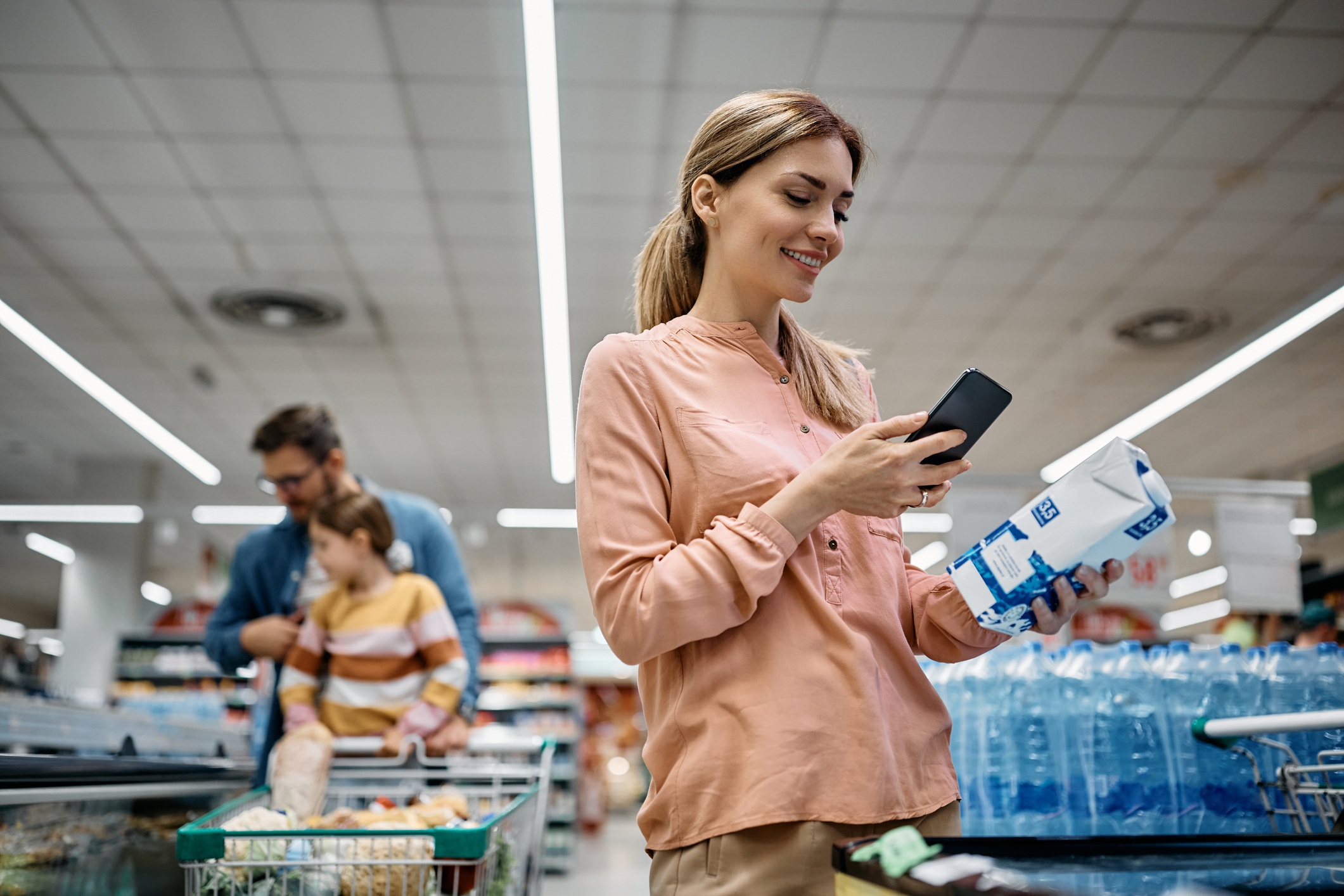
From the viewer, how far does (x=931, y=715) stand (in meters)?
1.25

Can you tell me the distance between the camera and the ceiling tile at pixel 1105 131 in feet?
17.4

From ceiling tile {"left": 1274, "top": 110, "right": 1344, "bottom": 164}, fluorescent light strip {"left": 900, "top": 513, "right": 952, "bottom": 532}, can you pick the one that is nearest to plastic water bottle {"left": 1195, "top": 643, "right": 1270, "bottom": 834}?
ceiling tile {"left": 1274, "top": 110, "right": 1344, "bottom": 164}

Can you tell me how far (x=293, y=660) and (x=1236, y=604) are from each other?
18.2 feet

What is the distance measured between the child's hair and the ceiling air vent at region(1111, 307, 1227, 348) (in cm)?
674

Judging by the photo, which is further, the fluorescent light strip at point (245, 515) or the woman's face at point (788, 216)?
the fluorescent light strip at point (245, 515)

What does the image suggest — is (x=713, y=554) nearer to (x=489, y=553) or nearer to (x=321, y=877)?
(x=321, y=877)

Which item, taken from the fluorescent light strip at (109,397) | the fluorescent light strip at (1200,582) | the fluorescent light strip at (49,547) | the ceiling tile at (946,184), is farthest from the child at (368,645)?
the fluorescent light strip at (1200,582)

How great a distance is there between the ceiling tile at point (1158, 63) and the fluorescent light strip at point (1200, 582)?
11729 millimetres

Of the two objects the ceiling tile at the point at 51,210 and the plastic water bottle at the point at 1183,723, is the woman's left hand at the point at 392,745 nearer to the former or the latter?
the plastic water bottle at the point at 1183,723

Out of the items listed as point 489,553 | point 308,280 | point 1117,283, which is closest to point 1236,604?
point 1117,283

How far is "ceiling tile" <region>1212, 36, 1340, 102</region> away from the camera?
191 inches

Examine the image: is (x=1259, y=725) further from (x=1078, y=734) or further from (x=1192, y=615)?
(x=1192, y=615)

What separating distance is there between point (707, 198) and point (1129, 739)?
1468mm

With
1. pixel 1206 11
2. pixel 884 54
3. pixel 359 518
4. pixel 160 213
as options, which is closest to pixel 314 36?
pixel 160 213
